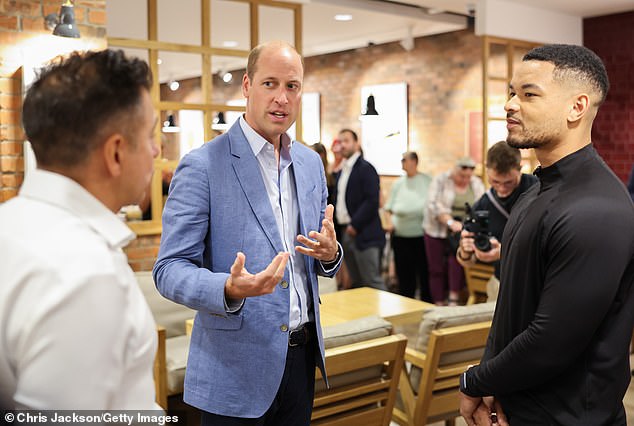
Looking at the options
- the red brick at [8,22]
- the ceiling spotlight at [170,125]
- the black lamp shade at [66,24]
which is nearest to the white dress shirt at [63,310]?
the black lamp shade at [66,24]

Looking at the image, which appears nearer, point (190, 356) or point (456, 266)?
point (190, 356)

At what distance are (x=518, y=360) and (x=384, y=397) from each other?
1.24m

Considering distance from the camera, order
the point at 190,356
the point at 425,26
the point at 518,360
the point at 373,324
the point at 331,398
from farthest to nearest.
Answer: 1. the point at 425,26
2. the point at 373,324
3. the point at 331,398
4. the point at 190,356
5. the point at 518,360

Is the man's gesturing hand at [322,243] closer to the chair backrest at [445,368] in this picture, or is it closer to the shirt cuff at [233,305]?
the shirt cuff at [233,305]

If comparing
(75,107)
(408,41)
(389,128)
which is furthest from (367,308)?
(389,128)

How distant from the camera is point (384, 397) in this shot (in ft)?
8.71

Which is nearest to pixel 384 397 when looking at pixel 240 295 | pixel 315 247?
pixel 315 247

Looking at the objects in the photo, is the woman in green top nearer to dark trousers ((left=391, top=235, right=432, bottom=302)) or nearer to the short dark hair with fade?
dark trousers ((left=391, top=235, right=432, bottom=302))

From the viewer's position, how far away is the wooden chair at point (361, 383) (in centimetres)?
245

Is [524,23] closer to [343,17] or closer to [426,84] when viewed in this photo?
[426,84]

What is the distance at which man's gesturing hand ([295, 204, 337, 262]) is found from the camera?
5.68ft

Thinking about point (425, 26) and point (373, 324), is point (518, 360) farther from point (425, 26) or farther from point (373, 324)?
point (425, 26)

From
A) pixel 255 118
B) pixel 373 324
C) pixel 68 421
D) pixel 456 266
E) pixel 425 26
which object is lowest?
pixel 456 266

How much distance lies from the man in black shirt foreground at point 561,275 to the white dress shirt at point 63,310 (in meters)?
0.96
